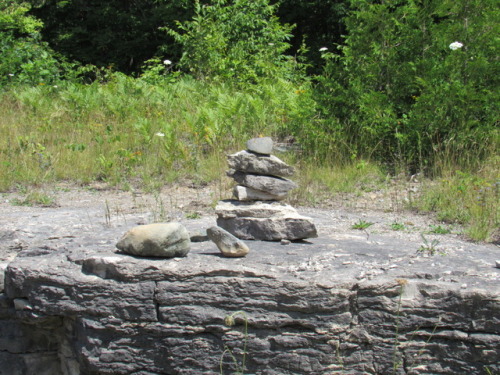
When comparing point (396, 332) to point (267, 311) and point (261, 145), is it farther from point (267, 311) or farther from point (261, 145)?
point (261, 145)

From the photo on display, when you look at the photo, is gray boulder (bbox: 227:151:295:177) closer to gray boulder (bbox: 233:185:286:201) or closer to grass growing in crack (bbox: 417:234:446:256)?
gray boulder (bbox: 233:185:286:201)

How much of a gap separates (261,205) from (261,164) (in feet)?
1.08

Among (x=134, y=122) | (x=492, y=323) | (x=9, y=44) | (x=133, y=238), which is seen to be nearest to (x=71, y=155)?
(x=134, y=122)

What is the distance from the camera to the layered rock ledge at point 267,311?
363 cm

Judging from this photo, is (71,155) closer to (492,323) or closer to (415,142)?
(415,142)

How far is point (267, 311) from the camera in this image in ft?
12.1

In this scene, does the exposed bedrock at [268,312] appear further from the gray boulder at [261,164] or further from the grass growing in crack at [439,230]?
the grass growing in crack at [439,230]

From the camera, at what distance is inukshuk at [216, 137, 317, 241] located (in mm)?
4523

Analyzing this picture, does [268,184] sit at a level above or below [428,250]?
above

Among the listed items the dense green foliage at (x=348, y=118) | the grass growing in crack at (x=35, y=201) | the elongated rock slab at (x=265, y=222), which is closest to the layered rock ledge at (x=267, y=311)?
the elongated rock slab at (x=265, y=222)

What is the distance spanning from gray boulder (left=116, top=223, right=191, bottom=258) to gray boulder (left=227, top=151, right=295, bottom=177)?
98 cm

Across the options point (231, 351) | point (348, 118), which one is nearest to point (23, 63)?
point (348, 118)

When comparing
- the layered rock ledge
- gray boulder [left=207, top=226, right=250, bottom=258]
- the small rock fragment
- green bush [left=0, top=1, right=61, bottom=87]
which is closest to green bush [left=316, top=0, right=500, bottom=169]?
the small rock fragment

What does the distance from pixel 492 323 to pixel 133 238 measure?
7.70 ft
